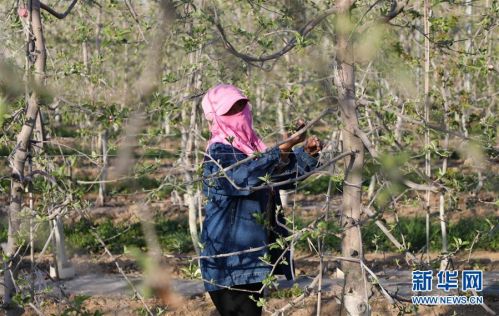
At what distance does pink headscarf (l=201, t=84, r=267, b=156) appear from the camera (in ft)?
12.0

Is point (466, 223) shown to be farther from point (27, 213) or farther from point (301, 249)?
point (27, 213)

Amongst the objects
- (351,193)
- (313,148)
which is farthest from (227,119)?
(351,193)

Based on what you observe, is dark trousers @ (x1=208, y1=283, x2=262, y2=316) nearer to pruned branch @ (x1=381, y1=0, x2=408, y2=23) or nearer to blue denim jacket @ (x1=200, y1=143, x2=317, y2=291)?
blue denim jacket @ (x1=200, y1=143, x2=317, y2=291)

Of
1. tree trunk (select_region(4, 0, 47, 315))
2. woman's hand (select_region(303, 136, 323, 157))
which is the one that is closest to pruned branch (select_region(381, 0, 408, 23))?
woman's hand (select_region(303, 136, 323, 157))

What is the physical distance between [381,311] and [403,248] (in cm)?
239

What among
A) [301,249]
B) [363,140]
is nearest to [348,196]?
[363,140]

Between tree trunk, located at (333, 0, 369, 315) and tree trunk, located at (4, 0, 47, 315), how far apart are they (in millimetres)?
1344

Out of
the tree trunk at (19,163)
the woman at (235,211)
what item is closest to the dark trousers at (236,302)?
the woman at (235,211)

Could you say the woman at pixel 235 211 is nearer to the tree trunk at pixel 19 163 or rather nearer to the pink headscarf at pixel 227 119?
the pink headscarf at pixel 227 119

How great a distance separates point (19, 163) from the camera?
12.2ft

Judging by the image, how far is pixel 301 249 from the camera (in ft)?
27.1

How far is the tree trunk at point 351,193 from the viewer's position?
135 inches

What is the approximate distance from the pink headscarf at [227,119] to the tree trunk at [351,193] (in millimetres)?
412

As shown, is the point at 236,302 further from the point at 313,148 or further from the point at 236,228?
the point at 313,148
